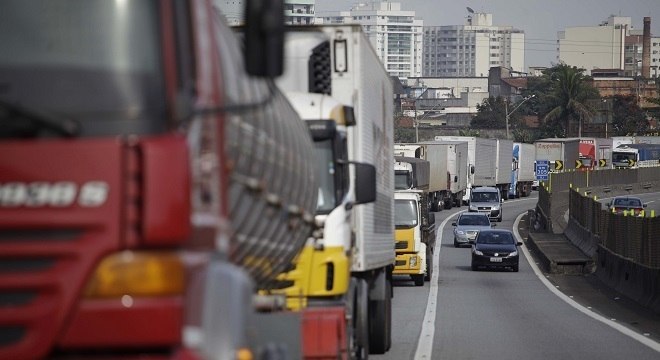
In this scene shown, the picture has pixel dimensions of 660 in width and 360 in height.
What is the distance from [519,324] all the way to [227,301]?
20622 millimetres

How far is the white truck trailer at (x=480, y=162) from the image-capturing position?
93.8 metres

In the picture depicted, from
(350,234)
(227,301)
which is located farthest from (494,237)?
(227,301)

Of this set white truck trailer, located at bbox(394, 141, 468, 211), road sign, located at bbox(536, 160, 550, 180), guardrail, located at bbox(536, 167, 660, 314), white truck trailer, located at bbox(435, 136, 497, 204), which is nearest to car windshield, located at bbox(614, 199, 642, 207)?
guardrail, located at bbox(536, 167, 660, 314)

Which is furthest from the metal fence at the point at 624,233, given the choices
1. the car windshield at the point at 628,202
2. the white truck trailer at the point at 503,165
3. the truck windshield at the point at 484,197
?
the white truck trailer at the point at 503,165

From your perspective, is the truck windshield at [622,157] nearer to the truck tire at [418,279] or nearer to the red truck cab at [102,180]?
the truck tire at [418,279]

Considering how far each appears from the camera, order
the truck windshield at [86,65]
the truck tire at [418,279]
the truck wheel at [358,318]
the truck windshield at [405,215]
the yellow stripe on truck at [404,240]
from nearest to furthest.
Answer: the truck windshield at [86,65] → the truck wheel at [358,318] → the yellow stripe on truck at [404,240] → the truck windshield at [405,215] → the truck tire at [418,279]

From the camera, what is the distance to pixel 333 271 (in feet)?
41.1

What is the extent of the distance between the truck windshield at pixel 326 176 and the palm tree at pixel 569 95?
5393 inches

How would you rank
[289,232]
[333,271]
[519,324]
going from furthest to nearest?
[519,324]
[333,271]
[289,232]

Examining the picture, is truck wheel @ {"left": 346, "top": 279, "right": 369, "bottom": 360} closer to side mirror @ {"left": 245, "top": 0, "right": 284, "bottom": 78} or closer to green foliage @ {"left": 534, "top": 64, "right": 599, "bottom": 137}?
side mirror @ {"left": 245, "top": 0, "right": 284, "bottom": 78}

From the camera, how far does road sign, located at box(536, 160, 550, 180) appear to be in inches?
4264

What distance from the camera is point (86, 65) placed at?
18.5 ft

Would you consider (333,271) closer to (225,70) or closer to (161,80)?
(225,70)

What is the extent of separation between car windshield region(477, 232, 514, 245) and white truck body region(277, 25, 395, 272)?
2865cm
